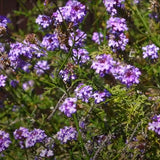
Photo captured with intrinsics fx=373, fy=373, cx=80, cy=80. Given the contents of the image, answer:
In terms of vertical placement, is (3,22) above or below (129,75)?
above

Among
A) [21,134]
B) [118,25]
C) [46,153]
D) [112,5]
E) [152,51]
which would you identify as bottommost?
[46,153]

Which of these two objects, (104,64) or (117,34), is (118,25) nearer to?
(117,34)

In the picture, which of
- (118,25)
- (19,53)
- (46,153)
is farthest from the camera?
(46,153)

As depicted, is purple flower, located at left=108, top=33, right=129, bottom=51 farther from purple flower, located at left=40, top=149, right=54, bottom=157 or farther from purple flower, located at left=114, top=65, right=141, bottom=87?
purple flower, located at left=40, top=149, right=54, bottom=157

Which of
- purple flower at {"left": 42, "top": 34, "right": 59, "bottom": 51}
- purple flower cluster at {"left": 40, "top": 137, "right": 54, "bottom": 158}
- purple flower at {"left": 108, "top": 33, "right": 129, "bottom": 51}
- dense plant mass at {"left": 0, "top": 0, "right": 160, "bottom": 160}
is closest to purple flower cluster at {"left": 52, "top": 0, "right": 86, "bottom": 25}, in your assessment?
dense plant mass at {"left": 0, "top": 0, "right": 160, "bottom": 160}

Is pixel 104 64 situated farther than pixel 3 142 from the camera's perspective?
No

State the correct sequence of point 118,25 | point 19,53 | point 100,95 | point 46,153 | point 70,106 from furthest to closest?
point 46,153 → point 19,53 → point 118,25 → point 100,95 → point 70,106

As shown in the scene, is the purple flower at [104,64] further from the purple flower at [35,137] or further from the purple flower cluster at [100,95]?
the purple flower at [35,137]

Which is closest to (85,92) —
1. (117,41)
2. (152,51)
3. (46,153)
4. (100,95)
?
(100,95)

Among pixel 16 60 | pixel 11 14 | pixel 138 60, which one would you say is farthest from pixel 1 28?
pixel 11 14

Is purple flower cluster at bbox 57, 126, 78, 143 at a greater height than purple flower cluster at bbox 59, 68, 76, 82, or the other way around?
purple flower cluster at bbox 59, 68, 76, 82
